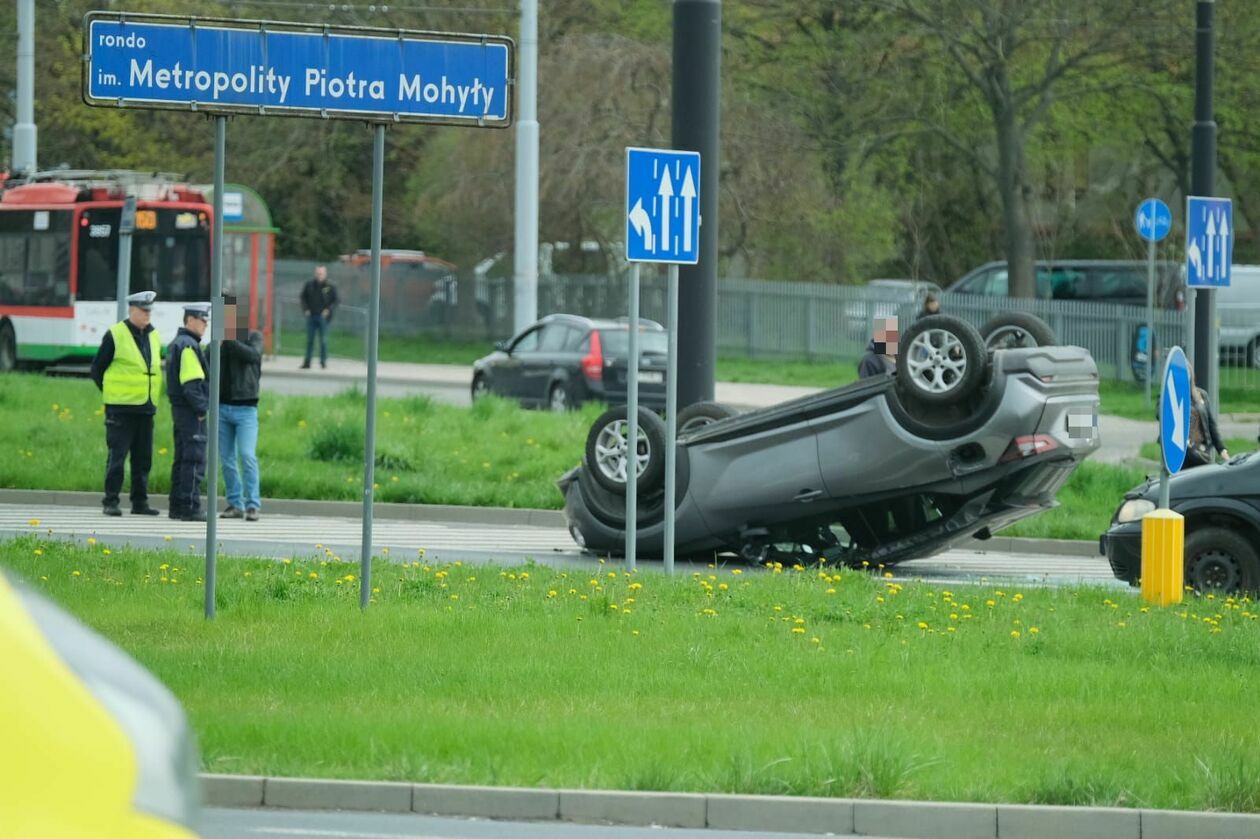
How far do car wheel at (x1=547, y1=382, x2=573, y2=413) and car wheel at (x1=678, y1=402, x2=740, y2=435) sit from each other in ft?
43.4

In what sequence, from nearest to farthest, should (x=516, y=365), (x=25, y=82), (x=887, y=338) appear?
1. (x=887, y=338)
2. (x=516, y=365)
3. (x=25, y=82)

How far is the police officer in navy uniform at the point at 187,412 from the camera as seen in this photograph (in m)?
18.2

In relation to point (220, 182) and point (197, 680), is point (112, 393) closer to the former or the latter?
point (220, 182)

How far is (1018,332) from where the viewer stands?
1594 cm

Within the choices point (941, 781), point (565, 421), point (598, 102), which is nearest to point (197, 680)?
Result: point (941, 781)

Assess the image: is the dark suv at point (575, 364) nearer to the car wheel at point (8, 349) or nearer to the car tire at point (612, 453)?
the car wheel at point (8, 349)

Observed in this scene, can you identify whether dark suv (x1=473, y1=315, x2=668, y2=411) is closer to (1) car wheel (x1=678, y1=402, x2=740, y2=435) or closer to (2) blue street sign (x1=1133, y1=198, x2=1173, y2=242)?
(2) blue street sign (x1=1133, y1=198, x2=1173, y2=242)

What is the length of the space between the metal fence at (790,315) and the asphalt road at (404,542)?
21863 mm

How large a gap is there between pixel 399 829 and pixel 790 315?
37.4 metres

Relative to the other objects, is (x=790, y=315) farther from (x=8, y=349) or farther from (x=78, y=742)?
(x=78, y=742)

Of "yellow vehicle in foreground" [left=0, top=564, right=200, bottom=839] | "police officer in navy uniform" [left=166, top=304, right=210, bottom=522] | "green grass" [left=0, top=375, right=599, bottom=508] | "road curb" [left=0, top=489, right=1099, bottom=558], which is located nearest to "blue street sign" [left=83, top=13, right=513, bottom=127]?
"police officer in navy uniform" [left=166, top=304, right=210, bottom=522]

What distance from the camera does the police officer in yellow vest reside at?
716 inches

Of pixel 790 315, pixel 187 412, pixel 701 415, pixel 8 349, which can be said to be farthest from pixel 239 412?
pixel 790 315

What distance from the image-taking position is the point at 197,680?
945 centimetres
